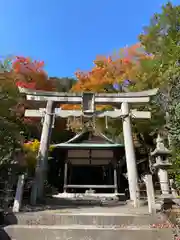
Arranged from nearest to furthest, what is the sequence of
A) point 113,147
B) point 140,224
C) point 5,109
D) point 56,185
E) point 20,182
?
1. point 140,224
2. point 20,182
3. point 5,109
4. point 113,147
5. point 56,185

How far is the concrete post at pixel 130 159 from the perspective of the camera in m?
9.92

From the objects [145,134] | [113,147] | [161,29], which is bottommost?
[113,147]

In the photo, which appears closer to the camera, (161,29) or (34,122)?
(161,29)

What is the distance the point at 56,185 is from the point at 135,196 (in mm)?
9374

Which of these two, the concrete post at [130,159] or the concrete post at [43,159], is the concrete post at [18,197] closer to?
the concrete post at [43,159]

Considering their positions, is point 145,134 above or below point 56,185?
above

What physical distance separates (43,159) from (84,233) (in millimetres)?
5147

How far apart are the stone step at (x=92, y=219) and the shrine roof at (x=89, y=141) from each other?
7.95 m

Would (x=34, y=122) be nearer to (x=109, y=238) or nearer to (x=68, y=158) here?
(x=68, y=158)

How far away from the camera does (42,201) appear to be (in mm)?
10016

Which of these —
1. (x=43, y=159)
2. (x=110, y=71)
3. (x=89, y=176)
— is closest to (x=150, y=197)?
(x=43, y=159)

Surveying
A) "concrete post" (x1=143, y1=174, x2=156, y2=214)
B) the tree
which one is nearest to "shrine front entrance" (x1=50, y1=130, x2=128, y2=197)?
the tree

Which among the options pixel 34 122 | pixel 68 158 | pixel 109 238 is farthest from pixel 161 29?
pixel 109 238

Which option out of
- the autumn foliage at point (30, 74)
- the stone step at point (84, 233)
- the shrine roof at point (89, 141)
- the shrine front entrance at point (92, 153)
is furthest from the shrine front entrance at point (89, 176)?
the stone step at point (84, 233)
